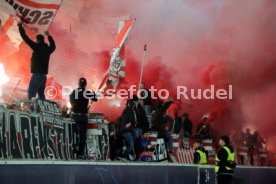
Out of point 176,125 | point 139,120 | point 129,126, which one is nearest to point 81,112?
point 129,126

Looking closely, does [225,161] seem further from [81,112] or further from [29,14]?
[29,14]

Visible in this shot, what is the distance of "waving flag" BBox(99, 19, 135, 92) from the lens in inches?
645

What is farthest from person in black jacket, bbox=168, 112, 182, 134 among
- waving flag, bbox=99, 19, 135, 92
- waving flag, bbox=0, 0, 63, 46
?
waving flag, bbox=0, 0, 63, 46

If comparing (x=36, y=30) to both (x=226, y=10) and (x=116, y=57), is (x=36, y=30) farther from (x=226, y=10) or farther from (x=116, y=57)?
(x=226, y=10)

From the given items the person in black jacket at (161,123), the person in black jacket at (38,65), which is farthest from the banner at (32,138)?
the person in black jacket at (161,123)

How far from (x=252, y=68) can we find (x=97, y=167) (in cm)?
1637

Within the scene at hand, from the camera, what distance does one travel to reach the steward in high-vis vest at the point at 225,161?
1093 cm

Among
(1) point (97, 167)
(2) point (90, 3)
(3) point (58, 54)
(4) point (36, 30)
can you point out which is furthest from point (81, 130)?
(2) point (90, 3)

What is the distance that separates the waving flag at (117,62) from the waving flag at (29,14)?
116 inches

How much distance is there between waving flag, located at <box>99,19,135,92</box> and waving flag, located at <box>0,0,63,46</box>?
9.63 feet

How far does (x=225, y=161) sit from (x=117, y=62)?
23.2ft

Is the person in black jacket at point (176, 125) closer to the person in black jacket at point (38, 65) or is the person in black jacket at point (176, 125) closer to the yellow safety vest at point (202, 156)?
the yellow safety vest at point (202, 156)

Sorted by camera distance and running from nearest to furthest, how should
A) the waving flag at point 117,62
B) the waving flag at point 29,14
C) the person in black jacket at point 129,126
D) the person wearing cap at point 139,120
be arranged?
1. the person in black jacket at point 129,126
2. the person wearing cap at point 139,120
3. the waving flag at point 29,14
4. the waving flag at point 117,62

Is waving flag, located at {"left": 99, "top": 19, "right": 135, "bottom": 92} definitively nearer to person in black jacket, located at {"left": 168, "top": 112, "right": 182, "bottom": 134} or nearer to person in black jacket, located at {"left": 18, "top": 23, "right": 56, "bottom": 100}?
person in black jacket, located at {"left": 168, "top": 112, "right": 182, "bottom": 134}
